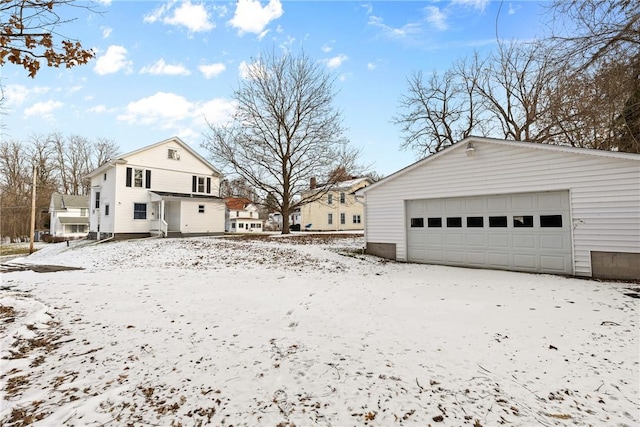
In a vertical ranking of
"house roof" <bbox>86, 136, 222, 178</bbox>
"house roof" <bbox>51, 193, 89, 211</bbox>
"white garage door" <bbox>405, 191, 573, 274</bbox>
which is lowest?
"white garage door" <bbox>405, 191, 573, 274</bbox>

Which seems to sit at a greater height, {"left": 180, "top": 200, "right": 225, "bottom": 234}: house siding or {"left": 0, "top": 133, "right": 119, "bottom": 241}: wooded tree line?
{"left": 0, "top": 133, "right": 119, "bottom": 241}: wooded tree line

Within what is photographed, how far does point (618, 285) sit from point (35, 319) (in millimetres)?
11744

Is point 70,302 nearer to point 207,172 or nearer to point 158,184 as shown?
point 158,184

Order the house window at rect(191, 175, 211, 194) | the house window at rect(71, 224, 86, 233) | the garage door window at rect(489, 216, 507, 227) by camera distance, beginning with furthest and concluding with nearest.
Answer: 1. the house window at rect(71, 224, 86, 233)
2. the house window at rect(191, 175, 211, 194)
3. the garage door window at rect(489, 216, 507, 227)

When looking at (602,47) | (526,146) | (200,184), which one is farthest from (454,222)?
(200,184)

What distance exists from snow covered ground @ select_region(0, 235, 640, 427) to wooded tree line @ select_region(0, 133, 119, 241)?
1539 inches

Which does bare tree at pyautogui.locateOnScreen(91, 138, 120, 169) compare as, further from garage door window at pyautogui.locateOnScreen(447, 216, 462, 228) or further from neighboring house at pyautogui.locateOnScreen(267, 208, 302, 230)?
garage door window at pyautogui.locateOnScreen(447, 216, 462, 228)

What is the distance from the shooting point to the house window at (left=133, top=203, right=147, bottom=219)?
65.0 ft

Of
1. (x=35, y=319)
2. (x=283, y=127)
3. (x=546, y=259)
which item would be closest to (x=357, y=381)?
(x=35, y=319)

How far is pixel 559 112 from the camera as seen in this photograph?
8.60 m

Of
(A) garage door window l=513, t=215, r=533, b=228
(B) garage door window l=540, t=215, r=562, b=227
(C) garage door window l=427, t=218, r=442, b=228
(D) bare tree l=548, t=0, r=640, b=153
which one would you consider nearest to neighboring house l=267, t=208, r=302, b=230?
(C) garage door window l=427, t=218, r=442, b=228

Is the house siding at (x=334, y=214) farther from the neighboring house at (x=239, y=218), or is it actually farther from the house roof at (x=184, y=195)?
the neighboring house at (x=239, y=218)

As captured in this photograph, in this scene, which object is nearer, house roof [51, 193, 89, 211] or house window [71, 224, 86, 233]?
house roof [51, 193, 89, 211]

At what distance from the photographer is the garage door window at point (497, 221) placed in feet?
30.3
